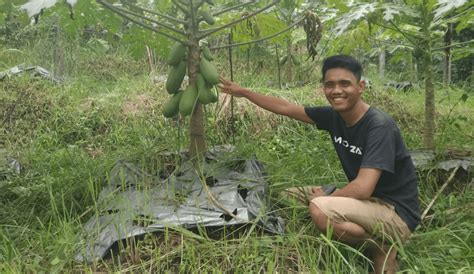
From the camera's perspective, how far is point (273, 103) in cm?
288

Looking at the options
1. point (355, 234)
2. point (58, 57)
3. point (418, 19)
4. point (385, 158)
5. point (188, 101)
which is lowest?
point (355, 234)

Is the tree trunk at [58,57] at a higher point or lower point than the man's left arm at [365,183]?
higher

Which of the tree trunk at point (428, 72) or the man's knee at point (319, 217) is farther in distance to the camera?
the tree trunk at point (428, 72)

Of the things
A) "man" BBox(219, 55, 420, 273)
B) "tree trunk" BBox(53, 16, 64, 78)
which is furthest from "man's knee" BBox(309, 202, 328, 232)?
"tree trunk" BBox(53, 16, 64, 78)

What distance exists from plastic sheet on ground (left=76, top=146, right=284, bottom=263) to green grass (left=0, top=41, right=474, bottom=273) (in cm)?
7

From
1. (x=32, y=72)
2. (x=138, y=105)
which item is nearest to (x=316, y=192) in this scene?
(x=138, y=105)

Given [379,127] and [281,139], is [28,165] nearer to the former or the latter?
[281,139]

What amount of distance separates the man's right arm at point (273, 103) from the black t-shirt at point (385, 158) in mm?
363

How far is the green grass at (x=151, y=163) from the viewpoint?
81.9 inches

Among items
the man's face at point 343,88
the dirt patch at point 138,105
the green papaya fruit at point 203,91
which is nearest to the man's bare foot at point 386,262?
the man's face at point 343,88

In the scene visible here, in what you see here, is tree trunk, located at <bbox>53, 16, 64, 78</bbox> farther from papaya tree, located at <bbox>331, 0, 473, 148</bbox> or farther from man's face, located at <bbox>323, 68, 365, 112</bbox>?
man's face, located at <bbox>323, 68, 365, 112</bbox>

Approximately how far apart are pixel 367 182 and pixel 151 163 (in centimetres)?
134

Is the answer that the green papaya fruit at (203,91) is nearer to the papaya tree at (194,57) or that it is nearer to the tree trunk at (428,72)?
the papaya tree at (194,57)

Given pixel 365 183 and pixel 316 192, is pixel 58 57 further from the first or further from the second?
pixel 365 183
